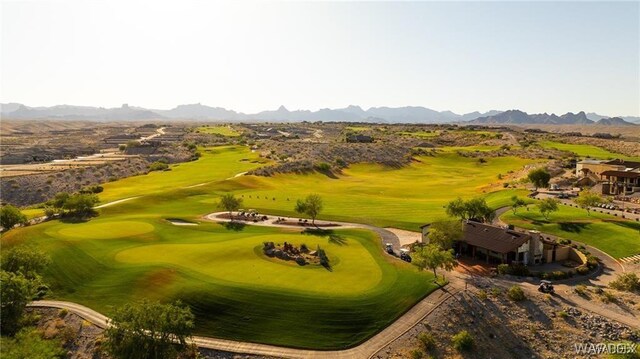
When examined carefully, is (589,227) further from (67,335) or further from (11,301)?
(11,301)

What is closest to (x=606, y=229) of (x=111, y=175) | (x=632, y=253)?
(x=632, y=253)

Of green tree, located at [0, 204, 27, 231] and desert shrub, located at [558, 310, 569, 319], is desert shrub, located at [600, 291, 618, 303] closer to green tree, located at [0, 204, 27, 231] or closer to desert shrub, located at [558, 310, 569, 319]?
desert shrub, located at [558, 310, 569, 319]

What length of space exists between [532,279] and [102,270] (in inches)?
2264

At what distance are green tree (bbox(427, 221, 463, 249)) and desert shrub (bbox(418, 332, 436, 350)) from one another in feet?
66.5

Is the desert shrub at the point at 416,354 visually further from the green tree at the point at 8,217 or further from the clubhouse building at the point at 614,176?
the clubhouse building at the point at 614,176

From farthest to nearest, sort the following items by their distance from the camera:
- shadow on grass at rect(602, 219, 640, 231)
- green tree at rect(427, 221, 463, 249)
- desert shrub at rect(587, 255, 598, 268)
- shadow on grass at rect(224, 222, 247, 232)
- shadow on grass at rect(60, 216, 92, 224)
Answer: shadow on grass at rect(224, 222, 247, 232), shadow on grass at rect(60, 216, 92, 224), shadow on grass at rect(602, 219, 640, 231), green tree at rect(427, 221, 463, 249), desert shrub at rect(587, 255, 598, 268)

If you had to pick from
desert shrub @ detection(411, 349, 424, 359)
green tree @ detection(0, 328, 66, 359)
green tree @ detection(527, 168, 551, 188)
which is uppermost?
green tree @ detection(527, 168, 551, 188)

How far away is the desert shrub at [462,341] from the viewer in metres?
44.0

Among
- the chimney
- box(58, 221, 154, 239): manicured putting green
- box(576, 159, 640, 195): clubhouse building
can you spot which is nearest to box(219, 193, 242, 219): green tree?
box(58, 221, 154, 239): manicured putting green

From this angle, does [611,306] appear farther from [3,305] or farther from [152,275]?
[3,305]

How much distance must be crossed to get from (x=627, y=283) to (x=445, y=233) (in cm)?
2354

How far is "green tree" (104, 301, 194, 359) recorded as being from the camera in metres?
37.6

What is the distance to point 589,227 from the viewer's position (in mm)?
76438

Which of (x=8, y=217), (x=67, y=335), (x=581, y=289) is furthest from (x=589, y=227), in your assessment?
(x=8, y=217)
